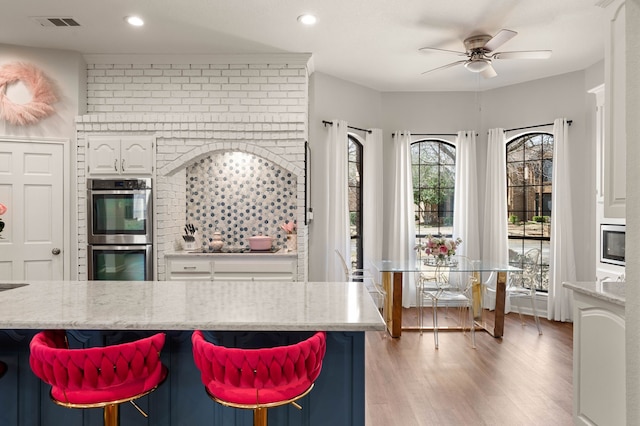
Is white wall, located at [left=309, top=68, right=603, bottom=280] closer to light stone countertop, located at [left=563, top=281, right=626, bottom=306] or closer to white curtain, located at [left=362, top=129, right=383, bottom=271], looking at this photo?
white curtain, located at [left=362, top=129, right=383, bottom=271]

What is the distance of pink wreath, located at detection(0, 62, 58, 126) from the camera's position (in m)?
4.27

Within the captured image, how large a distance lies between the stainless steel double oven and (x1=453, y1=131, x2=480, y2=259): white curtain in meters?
4.01

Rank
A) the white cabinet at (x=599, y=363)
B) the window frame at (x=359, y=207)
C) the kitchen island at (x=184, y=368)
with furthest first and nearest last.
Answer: the window frame at (x=359, y=207) < the white cabinet at (x=599, y=363) < the kitchen island at (x=184, y=368)

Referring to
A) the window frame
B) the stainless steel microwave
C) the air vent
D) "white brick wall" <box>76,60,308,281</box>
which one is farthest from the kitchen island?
the window frame

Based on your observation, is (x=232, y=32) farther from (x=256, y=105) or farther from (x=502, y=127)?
(x=502, y=127)

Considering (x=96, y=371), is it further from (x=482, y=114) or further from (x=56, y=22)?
(x=482, y=114)

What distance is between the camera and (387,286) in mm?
4840

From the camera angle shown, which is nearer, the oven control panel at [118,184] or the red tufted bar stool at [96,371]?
the red tufted bar stool at [96,371]

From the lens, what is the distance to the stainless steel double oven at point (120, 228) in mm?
4457

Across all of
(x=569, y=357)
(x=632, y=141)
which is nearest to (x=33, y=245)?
(x=632, y=141)

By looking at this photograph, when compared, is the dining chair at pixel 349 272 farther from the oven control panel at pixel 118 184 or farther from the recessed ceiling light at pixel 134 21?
the recessed ceiling light at pixel 134 21

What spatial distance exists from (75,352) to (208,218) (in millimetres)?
3477

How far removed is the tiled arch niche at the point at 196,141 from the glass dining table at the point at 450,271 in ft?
3.21

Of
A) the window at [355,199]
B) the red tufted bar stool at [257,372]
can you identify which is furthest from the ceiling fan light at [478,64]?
the red tufted bar stool at [257,372]
